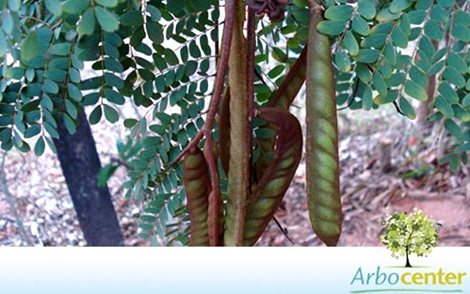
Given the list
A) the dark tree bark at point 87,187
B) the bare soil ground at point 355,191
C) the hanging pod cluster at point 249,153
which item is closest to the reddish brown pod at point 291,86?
the hanging pod cluster at point 249,153

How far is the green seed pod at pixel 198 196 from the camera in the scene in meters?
0.74

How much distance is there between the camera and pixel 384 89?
70 centimetres

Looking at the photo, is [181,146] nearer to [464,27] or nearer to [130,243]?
[464,27]

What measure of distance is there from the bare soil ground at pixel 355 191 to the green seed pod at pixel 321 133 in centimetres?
117

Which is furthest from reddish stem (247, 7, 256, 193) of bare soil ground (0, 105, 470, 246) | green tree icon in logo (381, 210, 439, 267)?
bare soil ground (0, 105, 470, 246)

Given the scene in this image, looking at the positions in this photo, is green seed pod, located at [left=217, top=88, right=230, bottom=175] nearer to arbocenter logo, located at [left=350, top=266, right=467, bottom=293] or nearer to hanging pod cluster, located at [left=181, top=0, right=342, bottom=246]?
hanging pod cluster, located at [left=181, top=0, right=342, bottom=246]

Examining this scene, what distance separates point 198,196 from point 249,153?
85mm

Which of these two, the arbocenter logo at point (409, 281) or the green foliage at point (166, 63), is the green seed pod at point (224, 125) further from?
the arbocenter logo at point (409, 281)

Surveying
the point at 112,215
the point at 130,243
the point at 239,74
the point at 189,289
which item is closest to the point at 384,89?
Result: the point at 239,74

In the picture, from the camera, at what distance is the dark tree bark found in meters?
1.50

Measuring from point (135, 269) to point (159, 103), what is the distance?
32 centimetres

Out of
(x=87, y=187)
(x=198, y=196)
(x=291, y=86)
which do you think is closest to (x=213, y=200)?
(x=198, y=196)

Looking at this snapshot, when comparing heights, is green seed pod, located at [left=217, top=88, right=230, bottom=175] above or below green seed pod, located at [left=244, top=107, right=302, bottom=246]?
above

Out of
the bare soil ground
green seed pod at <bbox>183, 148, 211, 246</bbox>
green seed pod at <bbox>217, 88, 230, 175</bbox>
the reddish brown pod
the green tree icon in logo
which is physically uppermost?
the reddish brown pod
